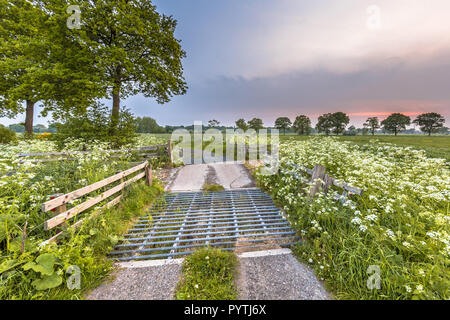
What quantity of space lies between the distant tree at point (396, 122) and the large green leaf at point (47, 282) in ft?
305

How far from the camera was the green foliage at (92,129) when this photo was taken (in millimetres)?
8992

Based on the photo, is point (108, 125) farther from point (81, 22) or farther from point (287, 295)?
point (287, 295)

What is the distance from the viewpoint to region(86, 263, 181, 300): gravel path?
85.8 inches

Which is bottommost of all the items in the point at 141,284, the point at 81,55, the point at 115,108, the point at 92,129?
the point at 141,284

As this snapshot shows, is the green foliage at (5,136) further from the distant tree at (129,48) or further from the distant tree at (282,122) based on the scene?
the distant tree at (282,122)

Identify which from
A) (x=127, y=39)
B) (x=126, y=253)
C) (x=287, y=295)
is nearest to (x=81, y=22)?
(x=127, y=39)

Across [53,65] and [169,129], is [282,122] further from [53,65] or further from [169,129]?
[53,65]

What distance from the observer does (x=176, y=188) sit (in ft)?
23.1

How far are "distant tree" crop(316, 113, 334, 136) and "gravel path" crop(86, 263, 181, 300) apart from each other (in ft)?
246

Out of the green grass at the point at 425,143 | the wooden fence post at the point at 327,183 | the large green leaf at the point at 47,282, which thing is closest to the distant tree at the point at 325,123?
the green grass at the point at 425,143

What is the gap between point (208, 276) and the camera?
2477 mm

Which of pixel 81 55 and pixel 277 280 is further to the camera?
pixel 81 55

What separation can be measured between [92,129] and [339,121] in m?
75.3

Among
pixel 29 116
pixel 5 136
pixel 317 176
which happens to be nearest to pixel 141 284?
pixel 317 176
